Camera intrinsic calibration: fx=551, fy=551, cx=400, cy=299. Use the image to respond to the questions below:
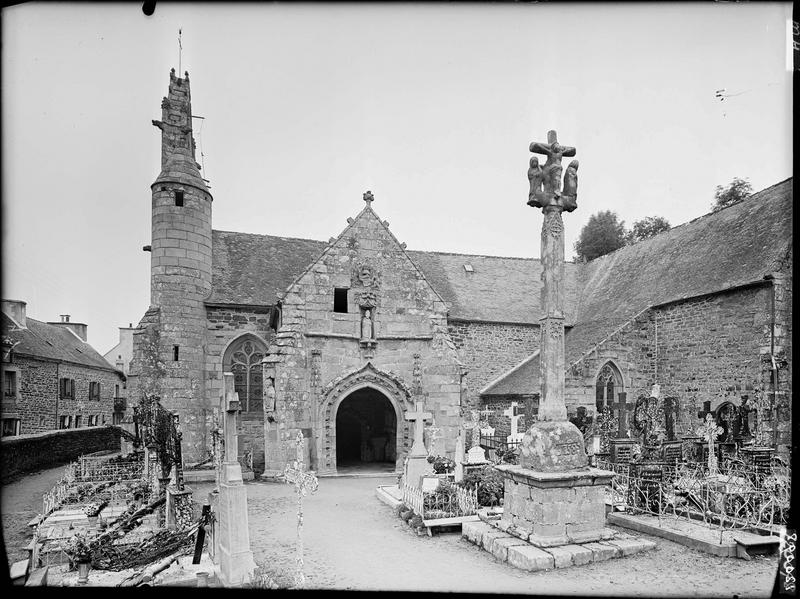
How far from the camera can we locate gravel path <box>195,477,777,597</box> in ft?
21.7

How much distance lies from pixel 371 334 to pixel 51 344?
60.3 ft

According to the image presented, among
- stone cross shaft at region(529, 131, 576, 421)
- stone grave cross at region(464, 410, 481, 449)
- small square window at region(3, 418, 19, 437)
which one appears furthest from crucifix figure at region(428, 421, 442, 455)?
small square window at region(3, 418, 19, 437)

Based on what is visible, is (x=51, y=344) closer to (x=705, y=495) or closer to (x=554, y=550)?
(x=554, y=550)

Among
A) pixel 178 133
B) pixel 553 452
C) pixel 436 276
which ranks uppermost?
pixel 178 133

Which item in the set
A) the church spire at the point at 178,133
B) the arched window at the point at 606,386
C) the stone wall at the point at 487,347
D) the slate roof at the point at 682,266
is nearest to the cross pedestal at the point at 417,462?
the slate roof at the point at 682,266

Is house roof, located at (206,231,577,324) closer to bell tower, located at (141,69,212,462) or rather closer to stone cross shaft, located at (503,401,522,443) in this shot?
bell tower, located at (141,69,212,462)

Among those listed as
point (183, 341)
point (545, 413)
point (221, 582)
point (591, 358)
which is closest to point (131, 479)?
point (183, 341)

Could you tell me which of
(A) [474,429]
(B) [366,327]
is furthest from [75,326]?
(A) [474,429]

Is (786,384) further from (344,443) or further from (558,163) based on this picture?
(344,443)

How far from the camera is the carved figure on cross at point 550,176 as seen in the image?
8.75 meters

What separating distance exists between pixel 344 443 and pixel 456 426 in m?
6.64

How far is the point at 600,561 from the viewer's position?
291 inches

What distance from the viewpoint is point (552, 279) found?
887 cm

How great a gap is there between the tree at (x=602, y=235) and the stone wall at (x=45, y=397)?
30.8m
